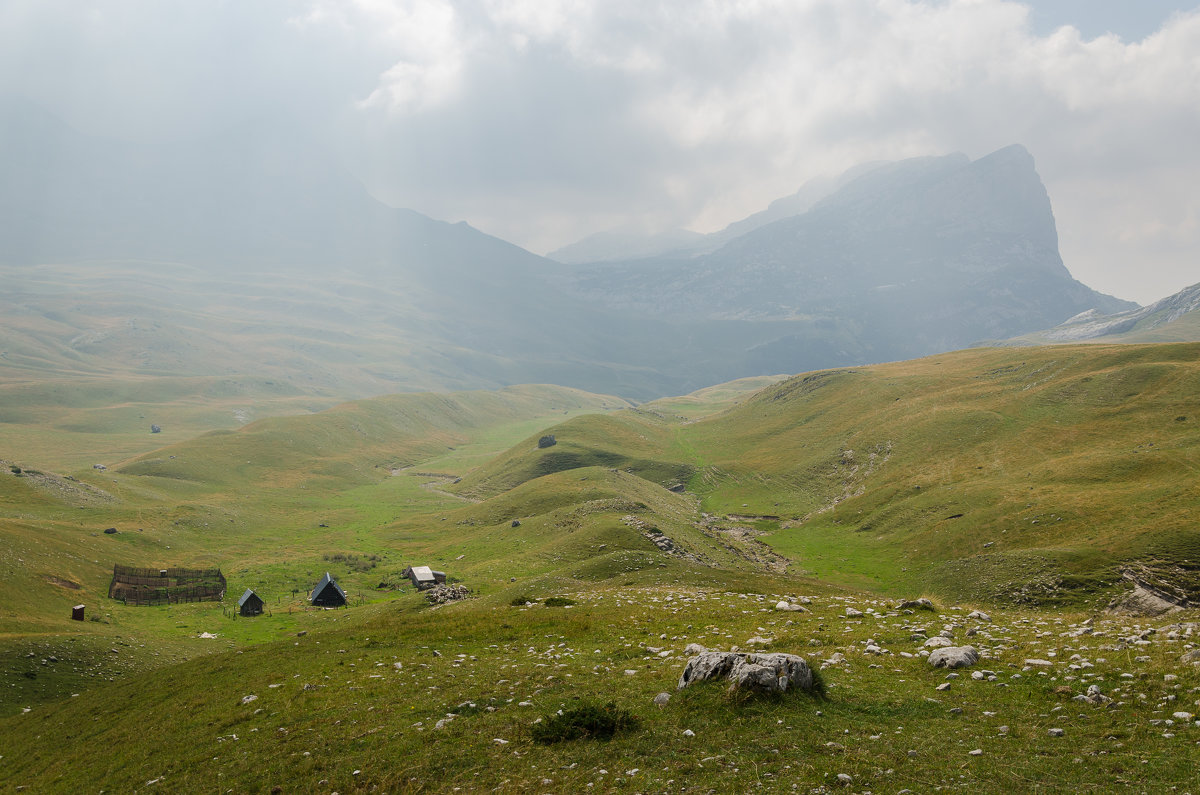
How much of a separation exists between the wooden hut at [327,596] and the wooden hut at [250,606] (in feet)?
16.3

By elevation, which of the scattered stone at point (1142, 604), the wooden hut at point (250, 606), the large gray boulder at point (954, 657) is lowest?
the wooden hut at point (250, 606)

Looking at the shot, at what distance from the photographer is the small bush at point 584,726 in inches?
645

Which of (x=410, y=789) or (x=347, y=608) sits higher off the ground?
(x=410, y=789)

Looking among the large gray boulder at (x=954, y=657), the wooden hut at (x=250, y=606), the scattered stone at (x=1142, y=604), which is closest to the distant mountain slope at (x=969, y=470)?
the scattered stone at (x=1142, y=604)

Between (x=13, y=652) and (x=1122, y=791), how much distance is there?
55576 mm

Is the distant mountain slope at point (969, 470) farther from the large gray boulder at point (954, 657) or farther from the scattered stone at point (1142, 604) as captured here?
the large gray boulder at point (954, 657)

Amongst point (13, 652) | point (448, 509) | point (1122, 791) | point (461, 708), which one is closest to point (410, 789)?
point (461, 708)

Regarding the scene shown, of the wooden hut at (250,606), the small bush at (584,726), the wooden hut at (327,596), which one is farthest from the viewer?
the wooden hut at (327,596)

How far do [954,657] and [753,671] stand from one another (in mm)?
7034

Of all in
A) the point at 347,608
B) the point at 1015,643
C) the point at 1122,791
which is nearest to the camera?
the point at 1122,791

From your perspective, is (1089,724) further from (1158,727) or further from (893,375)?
(893,375)

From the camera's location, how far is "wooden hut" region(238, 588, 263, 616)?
60.0m

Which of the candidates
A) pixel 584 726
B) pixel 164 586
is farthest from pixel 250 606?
pixel 584 726

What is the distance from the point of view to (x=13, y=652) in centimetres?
3819
